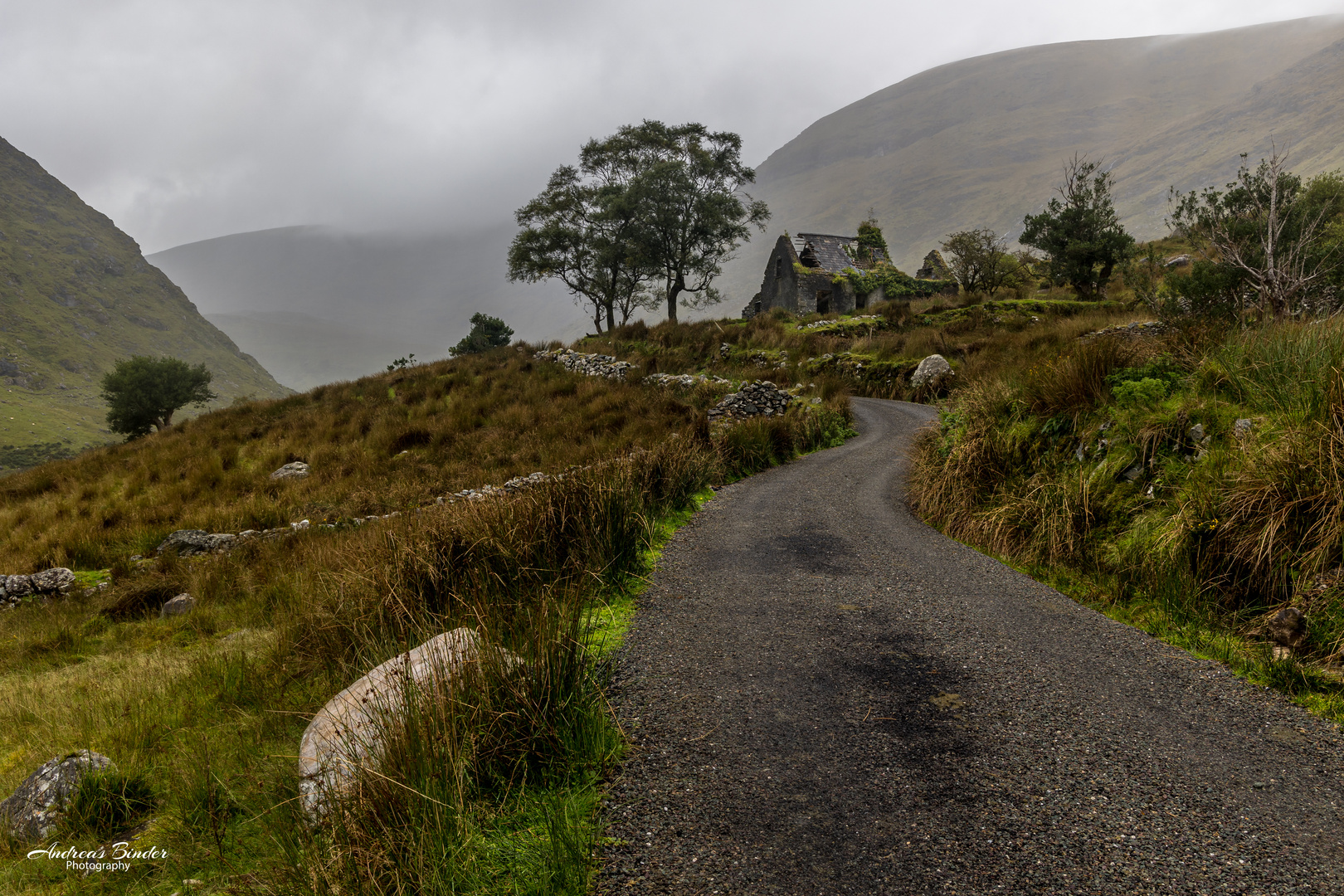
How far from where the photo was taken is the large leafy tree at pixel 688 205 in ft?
122

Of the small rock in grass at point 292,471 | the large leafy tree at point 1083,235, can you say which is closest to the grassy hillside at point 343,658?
the small rock in grass at point 292,471

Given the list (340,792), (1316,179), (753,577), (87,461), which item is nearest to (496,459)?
(753,577)

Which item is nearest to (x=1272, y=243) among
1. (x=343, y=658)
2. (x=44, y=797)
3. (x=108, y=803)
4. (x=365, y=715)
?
(x=365, y=715)

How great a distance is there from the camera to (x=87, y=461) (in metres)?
18.5

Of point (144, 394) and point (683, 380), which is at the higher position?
point (144, 394)

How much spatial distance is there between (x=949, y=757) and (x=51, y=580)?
13.3 metres

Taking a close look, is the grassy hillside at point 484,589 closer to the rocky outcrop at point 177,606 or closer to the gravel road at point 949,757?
the rocky outcrop at point 177,606

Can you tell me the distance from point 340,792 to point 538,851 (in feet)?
3.24

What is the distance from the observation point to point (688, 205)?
38094mm

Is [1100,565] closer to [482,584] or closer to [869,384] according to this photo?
[482,584]

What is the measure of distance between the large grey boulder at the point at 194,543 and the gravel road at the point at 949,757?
9.44m

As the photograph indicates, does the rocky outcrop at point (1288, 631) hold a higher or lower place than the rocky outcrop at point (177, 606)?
lower

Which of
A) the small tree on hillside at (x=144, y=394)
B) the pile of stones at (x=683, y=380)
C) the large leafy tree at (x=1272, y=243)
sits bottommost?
the pile of stones at (x=683, y=380)

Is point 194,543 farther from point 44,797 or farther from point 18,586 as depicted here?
point 44,797
